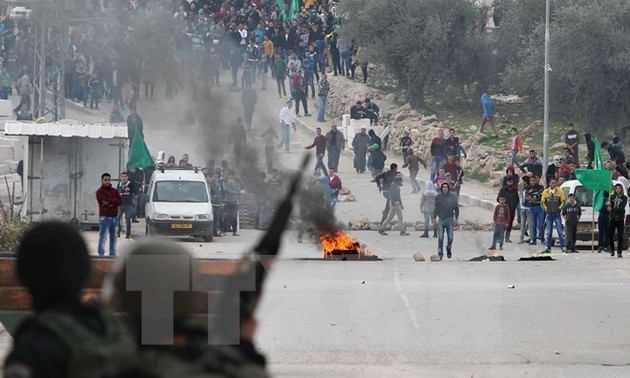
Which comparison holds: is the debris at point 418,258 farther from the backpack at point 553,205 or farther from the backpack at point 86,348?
the backpack at point 86,348

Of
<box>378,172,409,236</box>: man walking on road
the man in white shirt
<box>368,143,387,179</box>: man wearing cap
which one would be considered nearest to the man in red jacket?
<box>378,172,409,236</box>: man walking on road

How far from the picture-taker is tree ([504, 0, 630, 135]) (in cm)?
4106

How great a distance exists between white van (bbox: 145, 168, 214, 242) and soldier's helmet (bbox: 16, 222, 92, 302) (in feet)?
78.3

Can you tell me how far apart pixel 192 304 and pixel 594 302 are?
14103 millimetres

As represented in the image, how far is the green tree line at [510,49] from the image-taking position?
41.2 metres

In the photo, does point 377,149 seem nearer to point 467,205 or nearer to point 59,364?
point 467,205

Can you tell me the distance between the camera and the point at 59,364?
370 cm

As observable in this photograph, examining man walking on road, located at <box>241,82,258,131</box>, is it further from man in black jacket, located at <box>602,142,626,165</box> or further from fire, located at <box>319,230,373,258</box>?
fire, located at <box>319,230,373,258</box>

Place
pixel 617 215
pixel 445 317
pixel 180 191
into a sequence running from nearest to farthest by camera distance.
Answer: pixel 445 317 → pixel 617 215 → pixel 180 191

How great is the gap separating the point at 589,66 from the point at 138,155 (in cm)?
1678

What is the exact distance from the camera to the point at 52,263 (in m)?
3.88

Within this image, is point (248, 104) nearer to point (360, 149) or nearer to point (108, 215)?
point (360, 149)

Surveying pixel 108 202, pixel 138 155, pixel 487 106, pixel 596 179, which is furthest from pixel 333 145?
pixel 108 202

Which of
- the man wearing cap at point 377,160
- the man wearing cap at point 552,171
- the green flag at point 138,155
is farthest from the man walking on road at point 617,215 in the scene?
the man wearing cap at point 377,160
